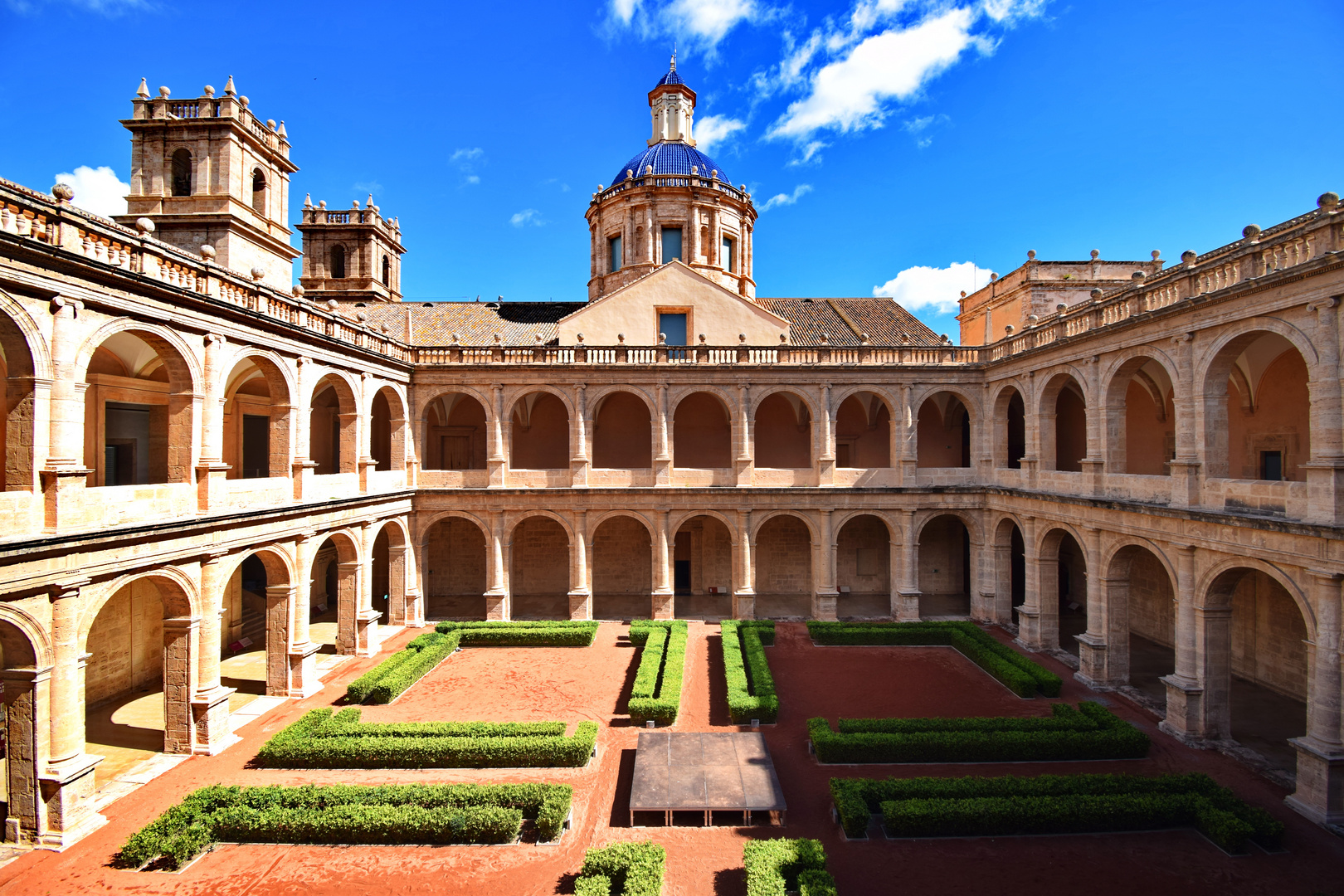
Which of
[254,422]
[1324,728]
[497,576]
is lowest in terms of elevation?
[1324,728]

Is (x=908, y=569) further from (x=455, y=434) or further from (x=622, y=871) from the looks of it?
(x=455, y=434)

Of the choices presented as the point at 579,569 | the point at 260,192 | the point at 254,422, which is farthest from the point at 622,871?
the point at 260,192

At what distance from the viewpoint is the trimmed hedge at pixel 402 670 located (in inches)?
663

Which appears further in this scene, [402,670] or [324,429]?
[324,429]

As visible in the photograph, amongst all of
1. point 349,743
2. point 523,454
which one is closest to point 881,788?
point 349,743

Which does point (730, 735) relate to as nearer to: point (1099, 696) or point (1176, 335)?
point (1099, 696)

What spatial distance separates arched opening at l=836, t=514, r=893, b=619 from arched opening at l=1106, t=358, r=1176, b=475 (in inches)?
399

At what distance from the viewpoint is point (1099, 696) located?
56.1ft

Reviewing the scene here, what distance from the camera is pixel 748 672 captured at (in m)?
18.6

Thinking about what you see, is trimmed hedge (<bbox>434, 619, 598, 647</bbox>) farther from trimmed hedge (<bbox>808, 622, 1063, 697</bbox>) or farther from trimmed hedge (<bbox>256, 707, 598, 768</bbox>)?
trimmed hedge (<bbox>808, 622, 1063, 697</bbox>)

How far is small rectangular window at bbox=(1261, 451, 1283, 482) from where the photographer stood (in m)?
17.4

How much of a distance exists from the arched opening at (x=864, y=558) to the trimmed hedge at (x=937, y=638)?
520 cm

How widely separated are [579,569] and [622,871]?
15110 millimetres

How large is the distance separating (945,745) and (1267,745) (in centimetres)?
816
